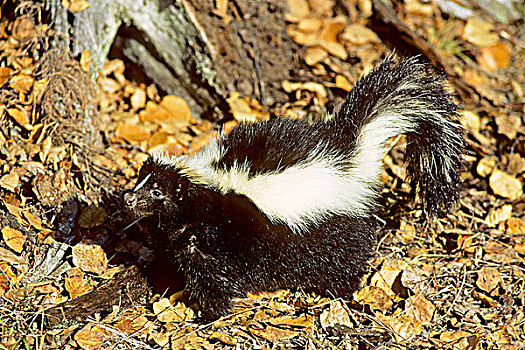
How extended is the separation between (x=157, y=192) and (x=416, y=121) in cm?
162

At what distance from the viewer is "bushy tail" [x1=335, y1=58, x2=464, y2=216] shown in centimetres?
319

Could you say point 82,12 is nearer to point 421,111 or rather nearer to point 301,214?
point 301,214

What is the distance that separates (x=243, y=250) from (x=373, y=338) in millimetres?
887

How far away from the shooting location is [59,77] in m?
3.82

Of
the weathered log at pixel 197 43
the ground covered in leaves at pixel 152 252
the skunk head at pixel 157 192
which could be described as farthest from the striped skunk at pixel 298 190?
the weathered log at pixel 197 43

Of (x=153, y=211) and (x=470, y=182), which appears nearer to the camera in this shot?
(x=153, y=211)

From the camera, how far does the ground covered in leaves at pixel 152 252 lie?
9.97 feet

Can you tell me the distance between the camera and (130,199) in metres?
3.16

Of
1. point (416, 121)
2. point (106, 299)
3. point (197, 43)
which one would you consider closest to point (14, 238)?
point (106, 299)

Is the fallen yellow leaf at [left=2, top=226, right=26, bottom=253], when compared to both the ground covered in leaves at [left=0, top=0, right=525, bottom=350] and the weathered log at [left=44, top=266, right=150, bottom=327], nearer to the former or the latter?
the ground covered in leaves at [left=0, top=0, right=525, bottom=350]

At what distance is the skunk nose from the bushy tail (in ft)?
4.25

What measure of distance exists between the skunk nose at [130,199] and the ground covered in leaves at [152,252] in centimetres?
45

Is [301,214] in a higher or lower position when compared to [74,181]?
higher

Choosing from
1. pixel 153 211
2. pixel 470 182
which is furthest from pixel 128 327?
pixel 470 182
